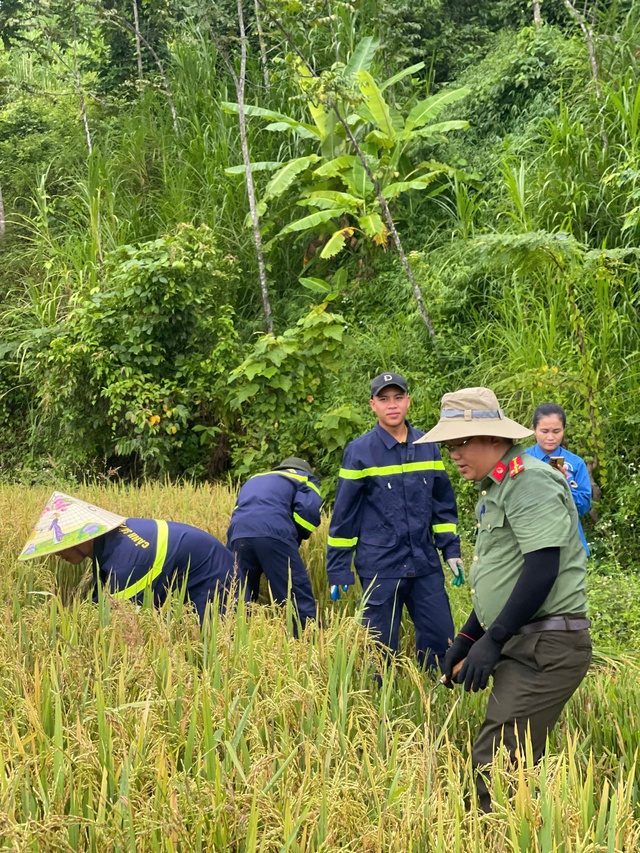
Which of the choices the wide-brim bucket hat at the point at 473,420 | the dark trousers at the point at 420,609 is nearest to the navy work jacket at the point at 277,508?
the dark trousers at the point at 420,609

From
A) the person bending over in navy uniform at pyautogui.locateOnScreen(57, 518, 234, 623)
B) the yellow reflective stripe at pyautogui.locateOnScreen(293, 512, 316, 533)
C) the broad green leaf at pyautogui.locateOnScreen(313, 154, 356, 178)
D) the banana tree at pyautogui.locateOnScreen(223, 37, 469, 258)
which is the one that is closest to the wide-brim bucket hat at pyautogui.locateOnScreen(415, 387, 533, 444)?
the person bending over in navy uniform at pyautogui.locateOnScreen(57, 518, 234, 623)

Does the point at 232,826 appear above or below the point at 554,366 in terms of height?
below

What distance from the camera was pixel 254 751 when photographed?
2594mm

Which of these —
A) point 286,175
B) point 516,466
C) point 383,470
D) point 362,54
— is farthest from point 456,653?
point 362,54

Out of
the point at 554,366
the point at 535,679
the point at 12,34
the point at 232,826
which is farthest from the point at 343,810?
the point at 12,34

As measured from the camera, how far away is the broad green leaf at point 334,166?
433 inches

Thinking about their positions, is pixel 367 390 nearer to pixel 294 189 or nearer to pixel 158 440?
pixel 158 440

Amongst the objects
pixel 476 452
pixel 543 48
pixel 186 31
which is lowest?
pixel 476 452

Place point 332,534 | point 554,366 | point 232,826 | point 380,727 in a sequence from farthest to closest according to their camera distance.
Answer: point 554,366, point 332,534, point 380,727, point 232,826

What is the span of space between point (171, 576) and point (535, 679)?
201 cm

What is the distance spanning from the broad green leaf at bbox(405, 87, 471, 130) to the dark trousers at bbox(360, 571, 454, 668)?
25.6ft

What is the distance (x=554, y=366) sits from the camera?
7.88 metres

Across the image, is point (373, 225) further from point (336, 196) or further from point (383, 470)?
point (383, 470)

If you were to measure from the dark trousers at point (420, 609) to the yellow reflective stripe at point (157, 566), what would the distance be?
3.59ft
